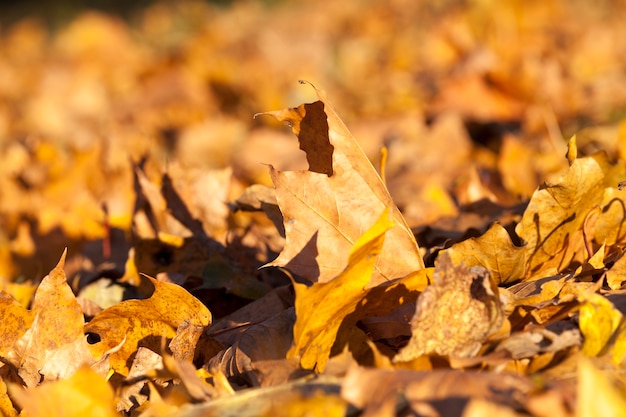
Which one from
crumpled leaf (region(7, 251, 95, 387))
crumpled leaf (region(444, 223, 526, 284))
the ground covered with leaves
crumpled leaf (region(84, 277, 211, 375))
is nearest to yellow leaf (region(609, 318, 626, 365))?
the ground covered with leaves

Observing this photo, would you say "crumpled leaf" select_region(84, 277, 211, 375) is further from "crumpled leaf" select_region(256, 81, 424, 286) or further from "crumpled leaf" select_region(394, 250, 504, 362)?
"crumpled leaf" select_region(394, 250, 504, 362)

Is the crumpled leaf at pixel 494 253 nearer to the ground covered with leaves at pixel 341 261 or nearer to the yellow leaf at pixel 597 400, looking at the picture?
the ground covered with leaves at pixel 341 261

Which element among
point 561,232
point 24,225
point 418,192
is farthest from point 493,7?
point 561,232

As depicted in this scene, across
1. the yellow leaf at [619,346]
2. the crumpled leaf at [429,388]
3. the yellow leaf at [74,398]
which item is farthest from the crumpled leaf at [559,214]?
the yellow leaf at [74,398]

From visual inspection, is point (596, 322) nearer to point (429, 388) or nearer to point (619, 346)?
point (619, 346)

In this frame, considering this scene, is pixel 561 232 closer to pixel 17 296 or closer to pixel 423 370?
pixel 423 370
